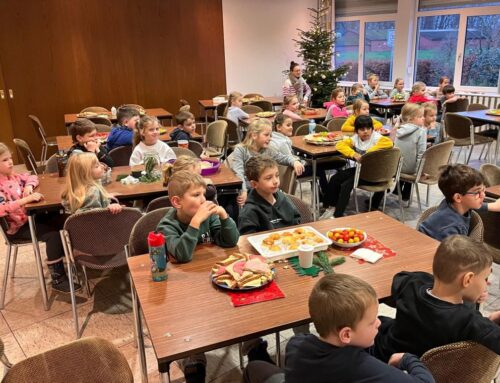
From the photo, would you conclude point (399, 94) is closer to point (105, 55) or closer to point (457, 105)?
point (457, 105)

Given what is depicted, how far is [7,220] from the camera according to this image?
2975 mm

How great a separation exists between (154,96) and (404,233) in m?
7.19

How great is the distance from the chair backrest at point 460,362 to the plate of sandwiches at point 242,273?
66 cm

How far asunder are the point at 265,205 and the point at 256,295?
880mm

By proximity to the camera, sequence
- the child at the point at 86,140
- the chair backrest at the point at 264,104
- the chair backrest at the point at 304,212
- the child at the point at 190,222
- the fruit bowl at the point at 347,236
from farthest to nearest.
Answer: the chair backrest at the point at 264,104 → the child at the point at 86,140 → the chair backrest at the point at 304,212 → the fruit bowl at the point at 347,236 → the child at the point at 190,222

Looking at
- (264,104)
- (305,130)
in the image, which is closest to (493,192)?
(305,130)

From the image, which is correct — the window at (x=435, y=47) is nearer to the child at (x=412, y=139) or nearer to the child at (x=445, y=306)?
the child at (x=412, y=139)

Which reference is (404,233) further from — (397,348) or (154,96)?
(154,96)

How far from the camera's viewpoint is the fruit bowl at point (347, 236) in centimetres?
206

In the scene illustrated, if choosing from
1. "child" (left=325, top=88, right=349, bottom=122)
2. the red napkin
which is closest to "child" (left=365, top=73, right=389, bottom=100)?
"child" (left=325, top=88, right=349, bottom=122)

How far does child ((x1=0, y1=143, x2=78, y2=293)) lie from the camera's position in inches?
113

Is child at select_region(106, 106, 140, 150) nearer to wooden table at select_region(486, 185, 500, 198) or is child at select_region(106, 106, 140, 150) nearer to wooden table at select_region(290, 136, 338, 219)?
wooden table at select_region(290, 136, 338, 219)

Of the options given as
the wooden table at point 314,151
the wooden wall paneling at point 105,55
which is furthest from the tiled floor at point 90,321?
the wooden wall paneling at point 105,55

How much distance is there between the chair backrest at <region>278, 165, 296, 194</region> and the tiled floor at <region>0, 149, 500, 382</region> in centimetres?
123
